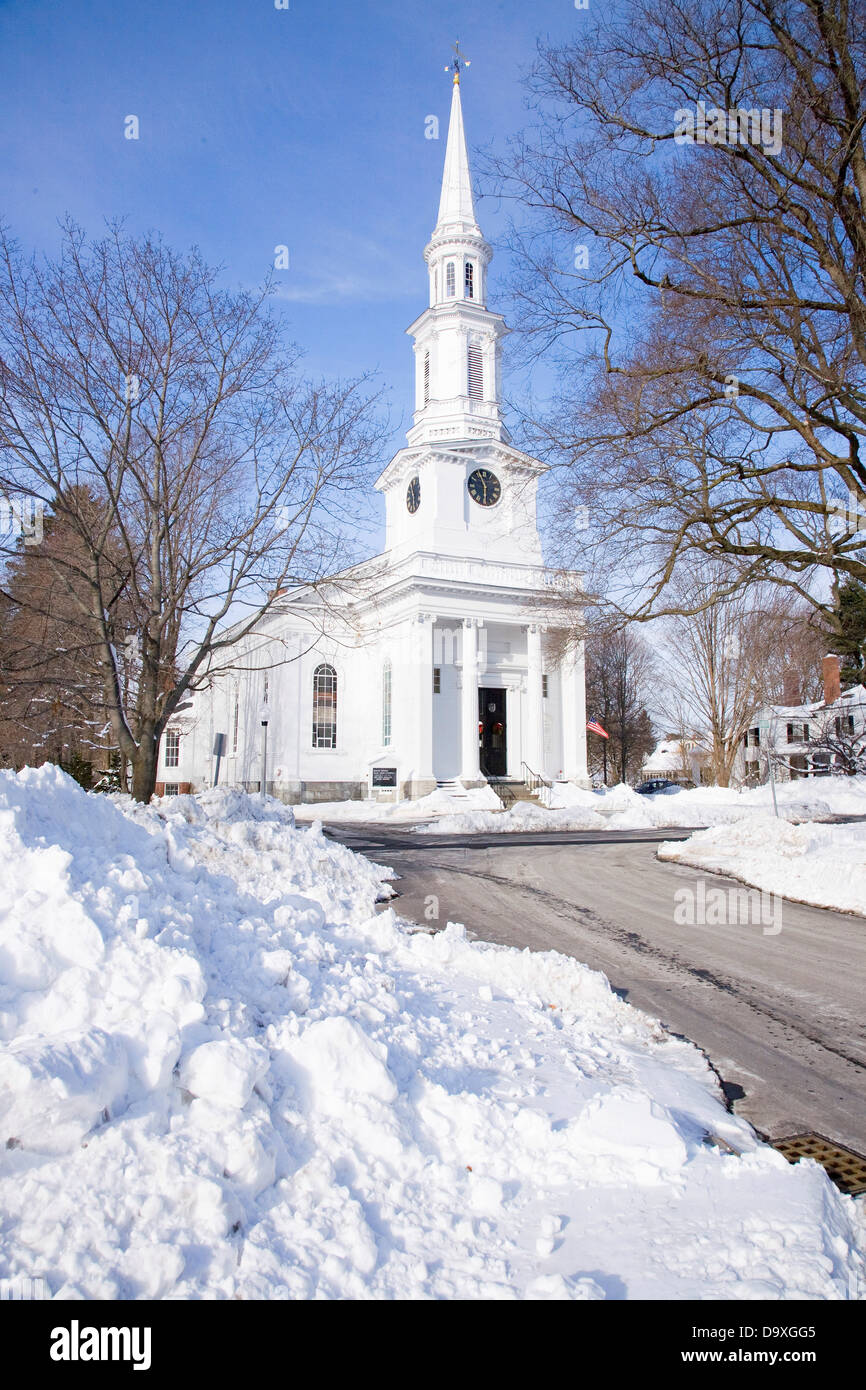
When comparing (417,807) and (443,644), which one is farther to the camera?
(443,644)

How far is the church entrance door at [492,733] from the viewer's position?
33500 millimetres

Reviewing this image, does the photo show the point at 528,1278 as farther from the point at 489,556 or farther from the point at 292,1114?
the point at 489,556

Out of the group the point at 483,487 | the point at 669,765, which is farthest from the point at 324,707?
the point at 669,765

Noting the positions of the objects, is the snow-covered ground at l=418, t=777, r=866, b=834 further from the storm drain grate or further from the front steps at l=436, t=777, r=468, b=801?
the storm drain grate

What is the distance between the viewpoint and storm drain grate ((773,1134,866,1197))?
3.49 meters

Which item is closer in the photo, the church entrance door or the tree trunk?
the tree trunk

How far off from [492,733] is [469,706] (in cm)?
282

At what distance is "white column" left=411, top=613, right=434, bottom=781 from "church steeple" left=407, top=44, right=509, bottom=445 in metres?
8.73

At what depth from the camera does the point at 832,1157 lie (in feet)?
12.2

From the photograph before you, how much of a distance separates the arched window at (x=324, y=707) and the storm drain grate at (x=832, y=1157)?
31116 mm

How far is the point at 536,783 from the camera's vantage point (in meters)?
32.1

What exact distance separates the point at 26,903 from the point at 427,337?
119 feet

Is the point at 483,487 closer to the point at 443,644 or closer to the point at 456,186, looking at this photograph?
the point at 443,644

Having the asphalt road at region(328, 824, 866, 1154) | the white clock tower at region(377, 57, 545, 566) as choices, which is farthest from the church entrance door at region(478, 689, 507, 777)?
the asphalt road at region(328, 824, 866, 1154)
